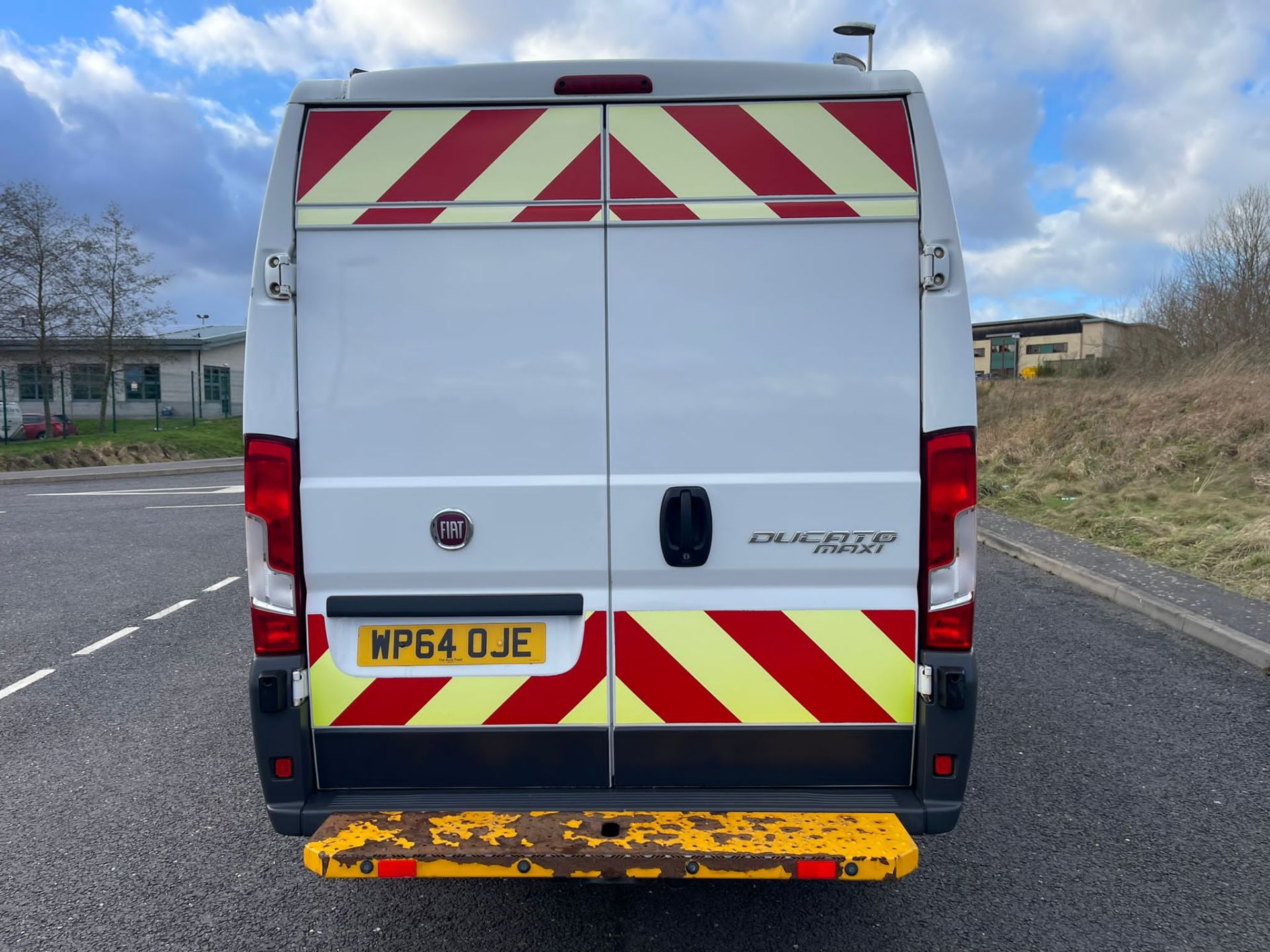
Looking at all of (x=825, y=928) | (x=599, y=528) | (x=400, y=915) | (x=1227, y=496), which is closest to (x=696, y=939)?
(x=825, y=928)

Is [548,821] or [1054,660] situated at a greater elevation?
[548,821]

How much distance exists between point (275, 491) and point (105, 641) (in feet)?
17.0

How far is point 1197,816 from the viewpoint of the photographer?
383 centimetres

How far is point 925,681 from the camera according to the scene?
2645mm

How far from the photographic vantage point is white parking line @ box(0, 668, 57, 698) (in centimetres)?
561

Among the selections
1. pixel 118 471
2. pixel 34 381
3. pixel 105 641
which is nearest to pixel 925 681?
pixel 105 641

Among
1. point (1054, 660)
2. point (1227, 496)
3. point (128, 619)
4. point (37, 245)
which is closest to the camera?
point (1054, 660)

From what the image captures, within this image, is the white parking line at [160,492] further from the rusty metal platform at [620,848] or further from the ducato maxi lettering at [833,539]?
the ducato maxi lettering at [833,539]

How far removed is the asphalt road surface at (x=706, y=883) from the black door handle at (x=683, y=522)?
1.33 meters

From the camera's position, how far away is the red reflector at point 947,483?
8.39ft

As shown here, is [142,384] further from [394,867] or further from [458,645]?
[394,867]

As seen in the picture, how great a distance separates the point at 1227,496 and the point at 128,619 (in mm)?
12918

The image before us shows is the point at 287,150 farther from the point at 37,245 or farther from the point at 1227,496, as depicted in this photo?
the point at 37,245

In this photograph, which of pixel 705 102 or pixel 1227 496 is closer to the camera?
pixel 705 102
